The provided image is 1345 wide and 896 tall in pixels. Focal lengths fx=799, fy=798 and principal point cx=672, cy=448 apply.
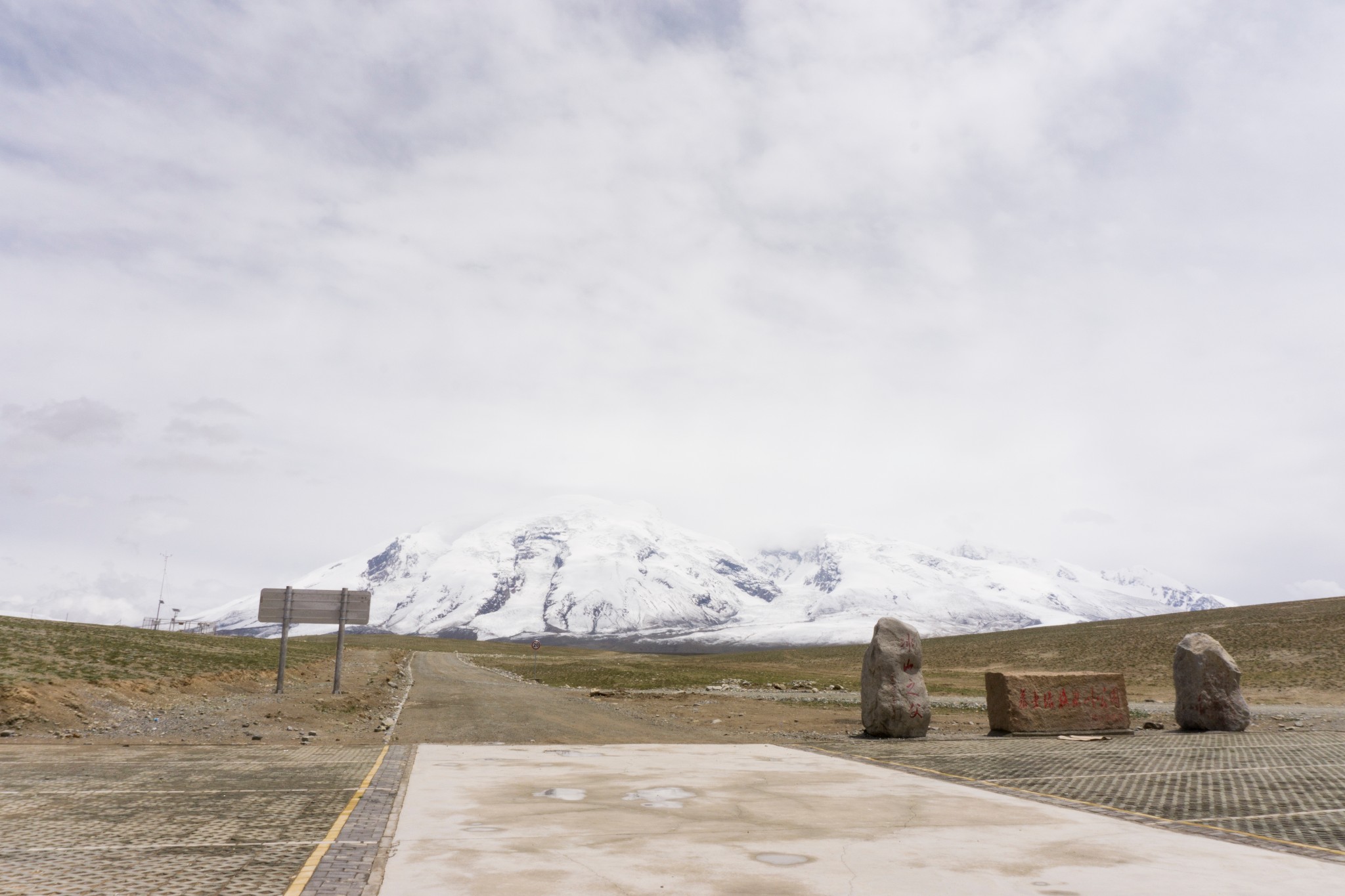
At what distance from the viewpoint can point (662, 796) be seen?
11.3 meters

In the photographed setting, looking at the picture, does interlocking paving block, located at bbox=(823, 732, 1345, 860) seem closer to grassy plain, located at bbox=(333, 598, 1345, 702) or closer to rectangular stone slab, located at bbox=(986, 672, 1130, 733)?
Answer: rectangular stone slab, located at bbox=(986, 672, 1130, 733)

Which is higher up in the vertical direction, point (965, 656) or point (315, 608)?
point (315, 608)

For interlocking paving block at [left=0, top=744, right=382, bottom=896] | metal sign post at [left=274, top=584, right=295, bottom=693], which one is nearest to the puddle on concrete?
interlocking paving block at [left=0, top=744, right=382, bottom=896]

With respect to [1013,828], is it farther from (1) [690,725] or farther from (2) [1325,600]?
(2) [1325,600]

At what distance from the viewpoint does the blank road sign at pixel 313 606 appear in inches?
1293

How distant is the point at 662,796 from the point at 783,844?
328 cm

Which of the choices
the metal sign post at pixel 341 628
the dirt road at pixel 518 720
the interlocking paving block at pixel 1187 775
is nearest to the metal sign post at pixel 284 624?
the metal sign post at pixel 341 628

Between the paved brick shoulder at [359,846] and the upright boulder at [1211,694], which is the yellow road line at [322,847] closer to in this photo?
the paved brick shoulder at [359,846]

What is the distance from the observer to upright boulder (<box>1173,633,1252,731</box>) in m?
21.6

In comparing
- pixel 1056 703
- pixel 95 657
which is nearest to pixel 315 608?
pixel 95 657

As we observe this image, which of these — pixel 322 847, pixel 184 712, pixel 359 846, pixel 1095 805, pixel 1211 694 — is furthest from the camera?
pixel 184 712

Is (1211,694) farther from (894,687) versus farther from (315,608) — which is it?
(315,608)

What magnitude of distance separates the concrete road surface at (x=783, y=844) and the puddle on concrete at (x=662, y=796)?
0.04 m

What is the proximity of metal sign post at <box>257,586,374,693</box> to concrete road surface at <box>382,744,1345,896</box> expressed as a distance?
2235 cm
